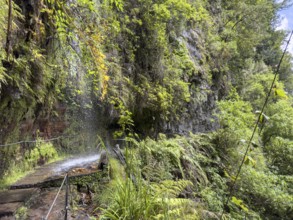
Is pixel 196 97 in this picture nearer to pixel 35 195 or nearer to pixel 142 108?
pixel 142 108

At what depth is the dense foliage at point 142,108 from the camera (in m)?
2.83

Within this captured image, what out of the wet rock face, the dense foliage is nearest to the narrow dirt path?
the dense foliage

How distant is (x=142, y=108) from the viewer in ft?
21.9

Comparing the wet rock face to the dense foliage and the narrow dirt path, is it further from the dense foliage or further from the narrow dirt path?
the narrow dirt path

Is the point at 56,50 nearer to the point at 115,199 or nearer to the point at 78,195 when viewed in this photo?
the point at 78,195

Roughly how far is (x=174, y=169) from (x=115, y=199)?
180cm

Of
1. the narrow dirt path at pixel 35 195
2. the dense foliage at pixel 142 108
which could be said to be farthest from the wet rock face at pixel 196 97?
the narrow dirt path at pixel 35 195

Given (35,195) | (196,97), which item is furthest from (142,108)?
(35,195)

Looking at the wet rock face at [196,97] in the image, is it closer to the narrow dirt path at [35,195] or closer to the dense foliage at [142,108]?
the dense foliage at [142,108]

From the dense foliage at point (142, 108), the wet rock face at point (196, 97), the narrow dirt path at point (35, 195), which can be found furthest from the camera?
the wet rock face at point (196, 97)

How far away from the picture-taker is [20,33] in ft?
9.96

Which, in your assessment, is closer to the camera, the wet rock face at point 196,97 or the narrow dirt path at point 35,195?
the narrow dirt path at point 35,195

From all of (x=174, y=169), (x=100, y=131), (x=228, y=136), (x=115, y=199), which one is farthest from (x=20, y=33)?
(x=228, y=136)

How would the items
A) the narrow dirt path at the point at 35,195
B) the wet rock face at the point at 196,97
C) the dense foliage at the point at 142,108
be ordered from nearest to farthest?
1. the narrow dirt path at the point at 35,195
2. the dense foliage at the point at 142,108
3. the wet rock face at the point at 196,97
